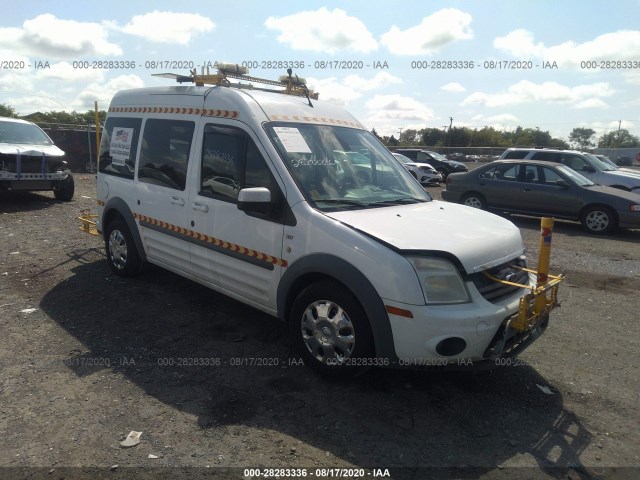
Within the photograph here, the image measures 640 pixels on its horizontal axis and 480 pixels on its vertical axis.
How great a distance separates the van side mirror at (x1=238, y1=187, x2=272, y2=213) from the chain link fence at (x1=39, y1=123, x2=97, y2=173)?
17.4m

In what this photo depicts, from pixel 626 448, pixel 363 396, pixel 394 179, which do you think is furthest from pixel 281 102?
pixel 626 448

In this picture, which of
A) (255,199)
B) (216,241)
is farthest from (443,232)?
(216,241)

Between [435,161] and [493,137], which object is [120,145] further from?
[493,137]

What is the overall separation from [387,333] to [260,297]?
1347 mm

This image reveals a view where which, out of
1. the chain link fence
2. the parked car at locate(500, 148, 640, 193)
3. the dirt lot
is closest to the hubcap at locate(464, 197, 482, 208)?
the parked car at locate(500, 148, 640, 193)

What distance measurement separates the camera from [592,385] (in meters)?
3.90

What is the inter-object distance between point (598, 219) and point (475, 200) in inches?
109

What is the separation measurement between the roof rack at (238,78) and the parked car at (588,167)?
401 inches

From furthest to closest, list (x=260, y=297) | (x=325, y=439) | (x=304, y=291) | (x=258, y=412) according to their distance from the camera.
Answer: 1. (x=260, y=297)
2. (x=304, y=291)
3. (x=258, y=412)
4. (x=325, y=439)

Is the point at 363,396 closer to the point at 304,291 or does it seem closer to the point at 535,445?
the point at 304,291

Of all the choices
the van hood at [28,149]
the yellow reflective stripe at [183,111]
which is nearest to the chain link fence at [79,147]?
the van hood at [28,149]

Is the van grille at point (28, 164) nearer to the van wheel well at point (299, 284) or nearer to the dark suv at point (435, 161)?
the van wheel well at point (299, 284)

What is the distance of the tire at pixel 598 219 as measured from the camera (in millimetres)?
10430

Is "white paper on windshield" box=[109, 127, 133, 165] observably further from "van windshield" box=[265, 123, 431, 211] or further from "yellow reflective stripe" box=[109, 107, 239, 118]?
"van windshield" box=[265, 123, 431, 211]
